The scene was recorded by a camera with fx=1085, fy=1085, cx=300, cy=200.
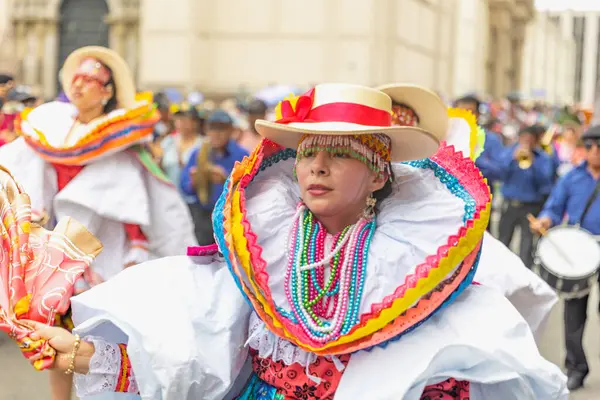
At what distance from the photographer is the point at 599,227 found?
7.62 m

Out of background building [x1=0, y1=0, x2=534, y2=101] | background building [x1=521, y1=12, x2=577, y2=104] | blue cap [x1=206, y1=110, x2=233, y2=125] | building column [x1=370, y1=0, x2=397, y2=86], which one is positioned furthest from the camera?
background building [x1=521, y1=12, x2=577, y2=104]

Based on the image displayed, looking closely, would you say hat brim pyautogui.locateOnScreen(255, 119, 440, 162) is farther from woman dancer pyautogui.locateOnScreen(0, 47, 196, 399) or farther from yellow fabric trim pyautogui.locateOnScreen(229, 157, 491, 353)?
woman dancer pyautogui.locateOnScreen(0, 47, 196, 399)

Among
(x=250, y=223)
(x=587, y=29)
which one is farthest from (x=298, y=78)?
(x=587, y=29)

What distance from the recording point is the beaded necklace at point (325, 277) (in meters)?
3.35

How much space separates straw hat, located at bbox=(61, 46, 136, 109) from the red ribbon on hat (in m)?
3.09

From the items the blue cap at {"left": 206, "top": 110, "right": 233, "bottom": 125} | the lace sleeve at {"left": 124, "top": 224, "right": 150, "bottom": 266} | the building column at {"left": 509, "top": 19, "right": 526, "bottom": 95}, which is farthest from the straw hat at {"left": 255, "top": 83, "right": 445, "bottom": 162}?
the building column at {"left": 509, "top": 19, "right": 526, "bottom": 95}

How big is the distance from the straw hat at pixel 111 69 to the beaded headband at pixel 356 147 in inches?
123

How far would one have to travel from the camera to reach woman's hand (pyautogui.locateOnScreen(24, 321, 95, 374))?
3248mm

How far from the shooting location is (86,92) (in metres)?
6.25

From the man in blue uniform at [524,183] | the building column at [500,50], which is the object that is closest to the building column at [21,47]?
the man in blue uniform at [524,183]

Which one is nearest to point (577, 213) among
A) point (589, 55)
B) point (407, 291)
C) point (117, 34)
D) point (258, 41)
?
point (407, 291)

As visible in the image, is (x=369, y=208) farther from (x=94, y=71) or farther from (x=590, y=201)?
(x=590, y=201)

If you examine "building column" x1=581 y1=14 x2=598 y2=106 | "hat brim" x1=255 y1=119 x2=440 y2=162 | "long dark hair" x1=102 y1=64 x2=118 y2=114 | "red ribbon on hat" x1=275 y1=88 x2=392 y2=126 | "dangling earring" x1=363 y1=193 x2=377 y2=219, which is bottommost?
"building column" x1=581 y1=14 x2=598 y2=106

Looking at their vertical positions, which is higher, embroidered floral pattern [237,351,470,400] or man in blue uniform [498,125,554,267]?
embroidered floral pattern [237,351,470,400]
